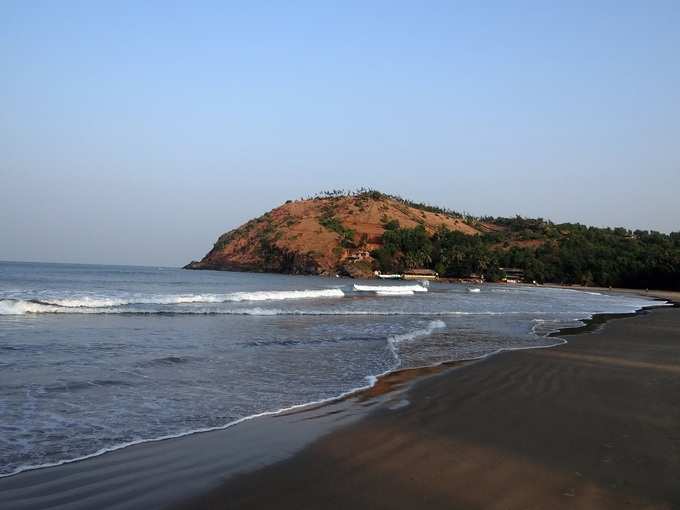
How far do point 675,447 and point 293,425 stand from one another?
428 centimetres

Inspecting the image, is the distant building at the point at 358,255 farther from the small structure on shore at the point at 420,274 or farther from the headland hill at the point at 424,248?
the small structure on shore at the point at 420,274

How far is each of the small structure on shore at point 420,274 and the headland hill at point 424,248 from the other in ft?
7.14

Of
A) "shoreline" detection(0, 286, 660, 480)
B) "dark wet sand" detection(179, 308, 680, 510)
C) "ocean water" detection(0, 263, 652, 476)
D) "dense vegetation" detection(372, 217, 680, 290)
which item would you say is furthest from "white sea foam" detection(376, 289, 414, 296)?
"dense vegetation" detection(372, 217, 680, 290)

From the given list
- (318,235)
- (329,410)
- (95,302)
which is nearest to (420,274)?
(318,235)

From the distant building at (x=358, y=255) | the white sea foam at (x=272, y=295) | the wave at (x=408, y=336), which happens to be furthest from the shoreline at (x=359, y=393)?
the distant building at (x=358, y=255)

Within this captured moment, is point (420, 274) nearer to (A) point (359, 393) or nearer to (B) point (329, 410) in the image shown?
(A) point (359, 393)

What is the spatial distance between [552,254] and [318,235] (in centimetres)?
4444

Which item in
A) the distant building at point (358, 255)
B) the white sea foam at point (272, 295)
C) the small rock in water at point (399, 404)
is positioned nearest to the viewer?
the small rock in water at point (399, 404)

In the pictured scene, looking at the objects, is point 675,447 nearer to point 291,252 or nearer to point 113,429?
point 113,429

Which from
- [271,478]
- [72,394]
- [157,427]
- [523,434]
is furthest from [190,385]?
[523,434]

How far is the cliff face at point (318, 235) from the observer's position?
4245 inches

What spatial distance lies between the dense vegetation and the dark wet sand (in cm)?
8434

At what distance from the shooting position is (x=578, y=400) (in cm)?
880

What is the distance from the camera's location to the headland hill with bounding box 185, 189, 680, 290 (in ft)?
305
